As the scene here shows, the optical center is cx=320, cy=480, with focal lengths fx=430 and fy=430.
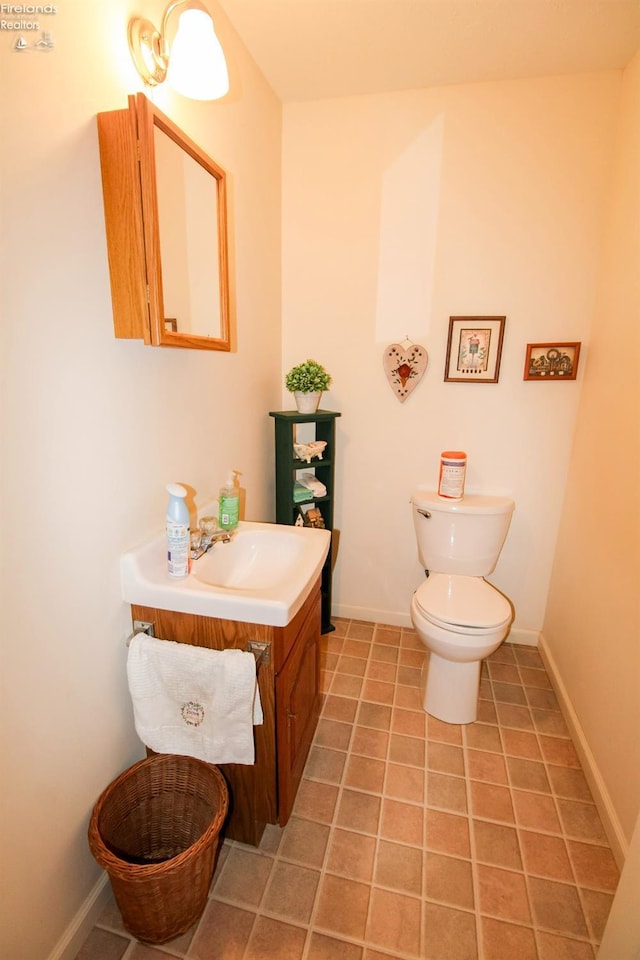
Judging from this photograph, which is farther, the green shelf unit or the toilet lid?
the green shelf unit

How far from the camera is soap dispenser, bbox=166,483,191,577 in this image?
1152mm

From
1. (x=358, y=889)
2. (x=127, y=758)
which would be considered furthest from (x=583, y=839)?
(x=127, y=758)

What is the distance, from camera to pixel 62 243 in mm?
884

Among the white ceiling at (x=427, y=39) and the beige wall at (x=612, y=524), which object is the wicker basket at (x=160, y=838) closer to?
the beige wall at (x=612, y=524)

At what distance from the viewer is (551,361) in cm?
196

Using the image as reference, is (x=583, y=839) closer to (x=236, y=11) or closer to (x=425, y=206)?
(x=425, y=206)

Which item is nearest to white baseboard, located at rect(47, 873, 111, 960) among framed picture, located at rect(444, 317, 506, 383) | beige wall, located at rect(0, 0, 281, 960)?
beige wall, located at rect(0, 0, 281, 960)

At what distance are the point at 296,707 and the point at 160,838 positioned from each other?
516 millimetres

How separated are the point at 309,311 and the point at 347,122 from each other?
83 centimetres

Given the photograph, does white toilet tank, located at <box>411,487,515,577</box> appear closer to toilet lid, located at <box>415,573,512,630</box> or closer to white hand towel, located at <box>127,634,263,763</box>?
toilet lid, located at <box>415,573,512,630</box>

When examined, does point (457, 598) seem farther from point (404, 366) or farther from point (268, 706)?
point (404, 366)

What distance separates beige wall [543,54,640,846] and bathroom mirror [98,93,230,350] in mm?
1463

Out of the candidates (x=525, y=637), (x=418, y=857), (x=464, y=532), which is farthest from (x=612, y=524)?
(x=418, y=857)

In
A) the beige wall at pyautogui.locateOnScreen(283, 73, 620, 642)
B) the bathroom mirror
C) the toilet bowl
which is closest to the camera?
the bathroom mirror
